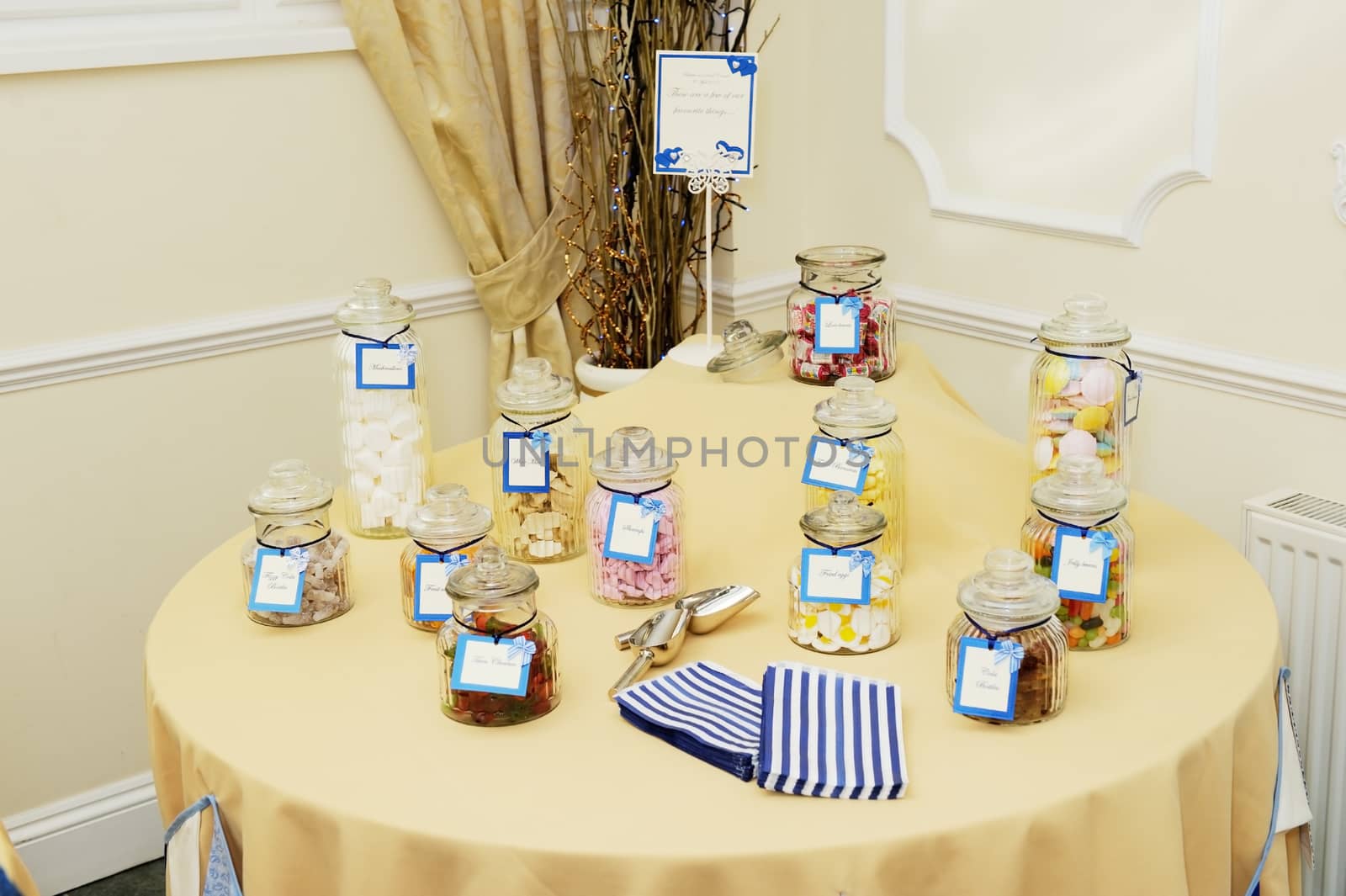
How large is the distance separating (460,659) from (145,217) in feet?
4.61

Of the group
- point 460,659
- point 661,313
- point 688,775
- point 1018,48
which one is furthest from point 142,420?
point 1018,48

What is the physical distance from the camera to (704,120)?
2463 mm

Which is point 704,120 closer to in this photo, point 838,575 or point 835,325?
point 835,325

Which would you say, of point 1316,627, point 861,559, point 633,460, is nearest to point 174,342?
point 633,460

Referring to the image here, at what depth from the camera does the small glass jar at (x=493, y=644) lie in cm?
145

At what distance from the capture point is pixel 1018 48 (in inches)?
96.1

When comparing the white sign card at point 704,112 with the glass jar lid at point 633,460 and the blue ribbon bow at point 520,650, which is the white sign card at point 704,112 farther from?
the blue ribbon bow at point 520,650

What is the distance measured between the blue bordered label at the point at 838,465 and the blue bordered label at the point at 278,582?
694mm

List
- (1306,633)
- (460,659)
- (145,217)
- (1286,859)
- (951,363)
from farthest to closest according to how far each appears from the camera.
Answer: (951,363), (145,217), (1306,633), (1286,859), (460,659)

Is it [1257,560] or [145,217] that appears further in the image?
[145,217]

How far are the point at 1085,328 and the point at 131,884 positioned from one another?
2.12 meters

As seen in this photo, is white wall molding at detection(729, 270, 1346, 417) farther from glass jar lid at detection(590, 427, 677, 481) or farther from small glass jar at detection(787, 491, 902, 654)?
glass jar lid at detection(590, 427, 677, 481)

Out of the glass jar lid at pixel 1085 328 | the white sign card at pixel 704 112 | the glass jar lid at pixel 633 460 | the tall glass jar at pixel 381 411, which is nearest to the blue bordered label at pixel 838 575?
the glass jar lid at pixel 633 460

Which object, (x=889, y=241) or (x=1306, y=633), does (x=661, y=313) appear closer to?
(x=889, y=241)
